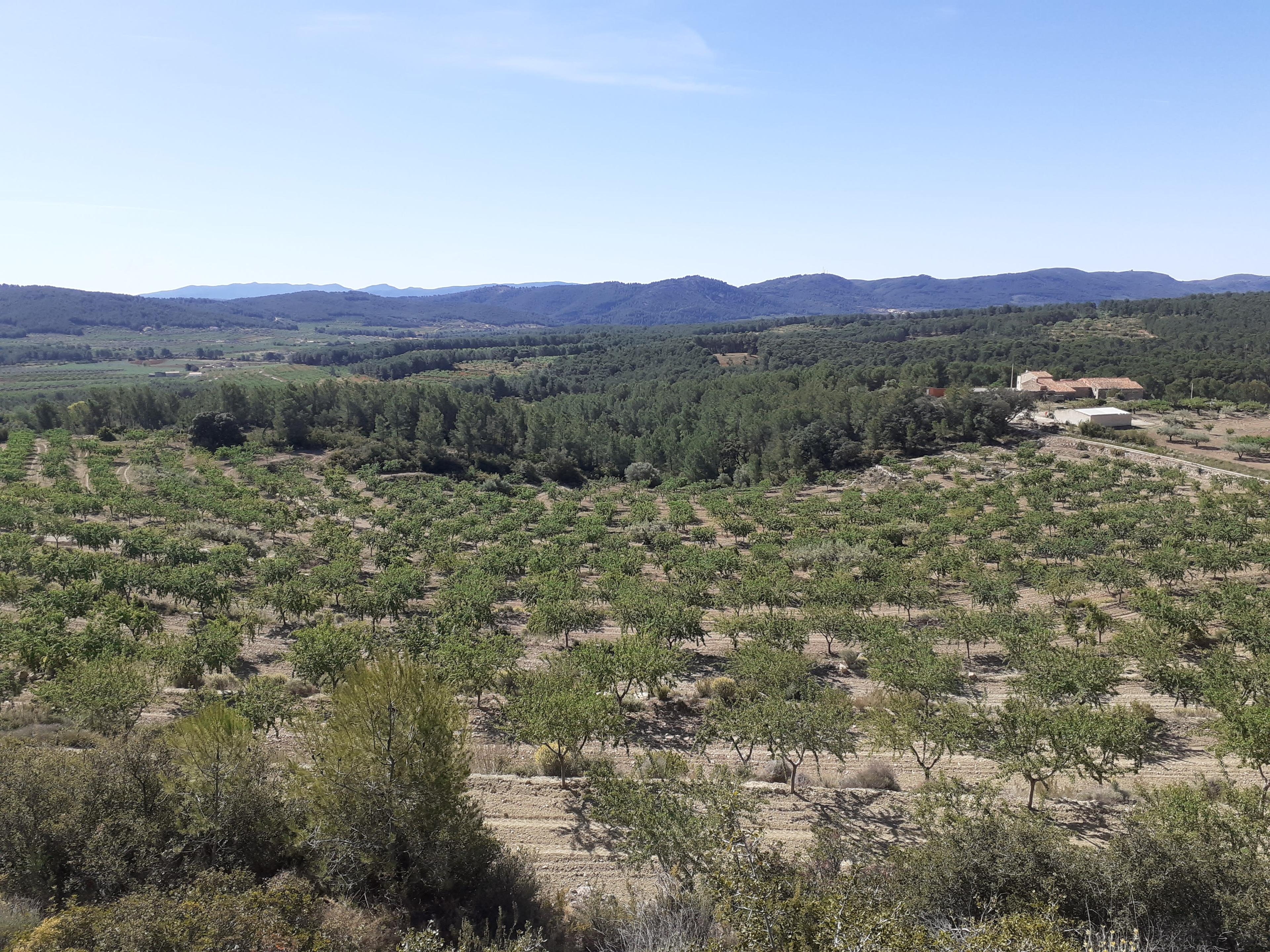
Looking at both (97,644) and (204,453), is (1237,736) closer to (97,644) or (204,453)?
(97,644)

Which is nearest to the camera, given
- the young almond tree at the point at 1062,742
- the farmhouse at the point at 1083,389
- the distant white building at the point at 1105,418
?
the young almond tree at the point at 1062,742

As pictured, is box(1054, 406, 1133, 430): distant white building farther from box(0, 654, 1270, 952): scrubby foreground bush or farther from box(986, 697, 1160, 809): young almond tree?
box(0, 654, 1270, 952): scrubby foreground bush

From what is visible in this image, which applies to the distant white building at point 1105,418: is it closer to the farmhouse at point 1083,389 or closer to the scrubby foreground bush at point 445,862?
the farmhouse at point 1083,389

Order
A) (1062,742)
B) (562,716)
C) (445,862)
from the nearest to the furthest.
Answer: (445,862) → (1062,742) → (562,716)

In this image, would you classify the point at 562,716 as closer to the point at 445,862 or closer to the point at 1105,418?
the point at 445,862

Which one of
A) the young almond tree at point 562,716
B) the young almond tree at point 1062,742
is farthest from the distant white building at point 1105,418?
the young almond tree at point 562,716

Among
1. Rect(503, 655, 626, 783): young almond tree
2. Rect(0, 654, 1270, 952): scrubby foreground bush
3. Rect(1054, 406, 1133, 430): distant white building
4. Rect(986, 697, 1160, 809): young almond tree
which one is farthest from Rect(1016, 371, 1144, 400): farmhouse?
Rect(0, 654, 1270, 952): scrubby foreground bush

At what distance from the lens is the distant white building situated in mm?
83625

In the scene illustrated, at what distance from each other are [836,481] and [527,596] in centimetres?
5012

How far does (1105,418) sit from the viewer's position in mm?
83688

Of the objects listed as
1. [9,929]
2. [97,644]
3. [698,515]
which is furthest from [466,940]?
[698,515]

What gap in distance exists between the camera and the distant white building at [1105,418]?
83.6 metres

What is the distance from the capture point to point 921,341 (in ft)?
574

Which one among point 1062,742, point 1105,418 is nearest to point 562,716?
point 1062,742
